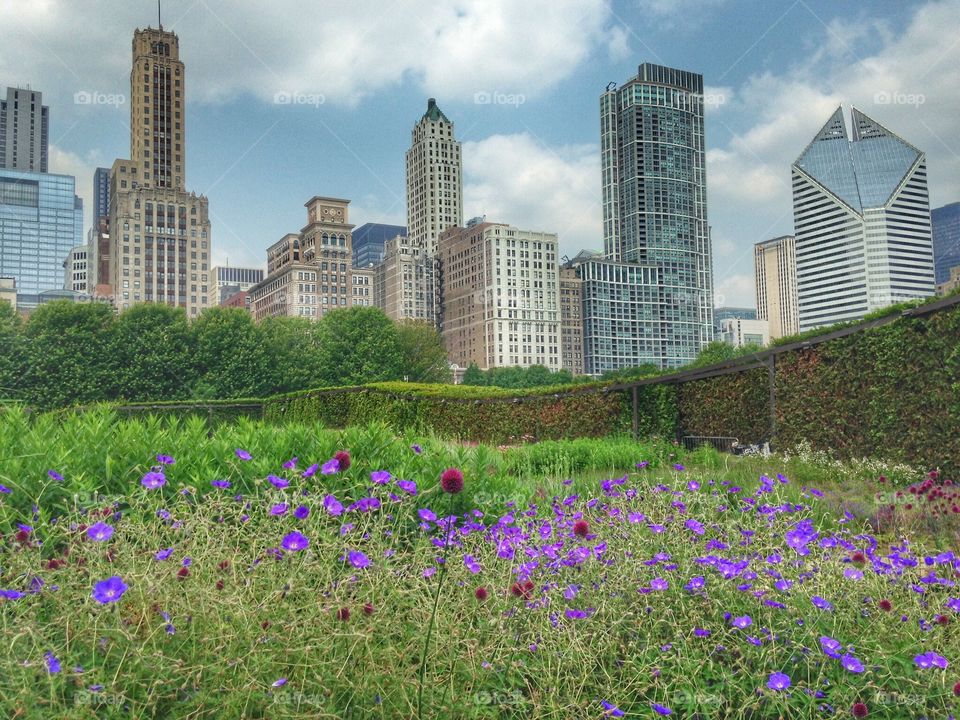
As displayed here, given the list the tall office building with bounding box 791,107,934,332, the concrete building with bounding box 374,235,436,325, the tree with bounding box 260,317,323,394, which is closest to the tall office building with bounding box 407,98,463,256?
the concrete building with bounding box 374,235,436,325

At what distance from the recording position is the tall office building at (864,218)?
148125 millimetres

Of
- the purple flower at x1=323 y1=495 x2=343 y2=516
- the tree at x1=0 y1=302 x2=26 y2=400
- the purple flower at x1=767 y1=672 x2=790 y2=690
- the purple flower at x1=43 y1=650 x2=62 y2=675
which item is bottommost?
the purple flower at x1=767 y1=672 x2=790 y2=690

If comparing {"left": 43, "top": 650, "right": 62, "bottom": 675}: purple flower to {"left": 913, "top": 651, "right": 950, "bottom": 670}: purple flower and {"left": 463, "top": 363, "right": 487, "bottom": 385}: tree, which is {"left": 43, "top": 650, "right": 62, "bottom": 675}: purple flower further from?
{"left": 463, "top": 363, "right": 487, "bottom": 385}: tree

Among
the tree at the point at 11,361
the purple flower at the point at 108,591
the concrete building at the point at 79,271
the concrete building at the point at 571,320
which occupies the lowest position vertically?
the purple flower at the point at 108,591

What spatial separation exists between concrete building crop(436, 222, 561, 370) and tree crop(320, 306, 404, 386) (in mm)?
85120

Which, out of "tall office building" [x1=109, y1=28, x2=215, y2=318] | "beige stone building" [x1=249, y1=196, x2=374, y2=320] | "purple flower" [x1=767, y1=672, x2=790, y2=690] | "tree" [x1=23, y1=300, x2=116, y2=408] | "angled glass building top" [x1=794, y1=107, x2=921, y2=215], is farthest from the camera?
"angled glass building top" [x1=794, y1=107, x2=921, y2=215]

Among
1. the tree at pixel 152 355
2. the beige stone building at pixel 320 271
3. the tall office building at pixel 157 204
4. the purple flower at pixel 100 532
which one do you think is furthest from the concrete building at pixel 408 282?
the purple flower at pixel 100 532

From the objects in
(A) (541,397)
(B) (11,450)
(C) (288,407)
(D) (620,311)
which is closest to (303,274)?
(D) (620,311)

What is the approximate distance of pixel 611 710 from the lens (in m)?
2.24

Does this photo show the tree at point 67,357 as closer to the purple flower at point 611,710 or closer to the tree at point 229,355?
the tree at point 229,355

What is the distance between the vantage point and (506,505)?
5.51 m

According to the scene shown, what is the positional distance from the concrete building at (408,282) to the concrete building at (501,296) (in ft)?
13.0

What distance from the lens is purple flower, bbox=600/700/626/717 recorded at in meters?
2.26

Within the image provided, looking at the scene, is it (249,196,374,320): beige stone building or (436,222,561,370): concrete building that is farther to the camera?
(436,222,561,370): concrete building
